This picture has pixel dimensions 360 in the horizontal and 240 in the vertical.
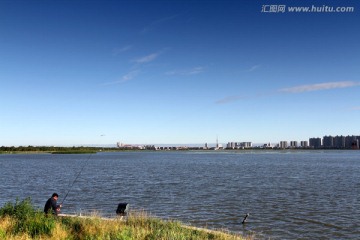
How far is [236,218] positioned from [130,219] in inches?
319

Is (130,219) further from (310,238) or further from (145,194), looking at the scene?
(145,194)

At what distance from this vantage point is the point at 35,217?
15766 mm

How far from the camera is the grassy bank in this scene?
43.7 ft

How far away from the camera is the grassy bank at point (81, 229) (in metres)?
13.3

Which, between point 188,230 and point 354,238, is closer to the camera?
point 188,230

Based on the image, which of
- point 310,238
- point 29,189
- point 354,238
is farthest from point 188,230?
point 29,189

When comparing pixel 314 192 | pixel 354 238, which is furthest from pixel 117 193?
pixel 354 238

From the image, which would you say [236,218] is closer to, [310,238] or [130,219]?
[310,238]

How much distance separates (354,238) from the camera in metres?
17.9

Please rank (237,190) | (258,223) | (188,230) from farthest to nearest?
(237,190)
(258,223)
(188,230)

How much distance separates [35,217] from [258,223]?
1239 centimetres

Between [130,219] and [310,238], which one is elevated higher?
[130,219]

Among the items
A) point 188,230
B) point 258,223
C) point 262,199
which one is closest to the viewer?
point 188,230

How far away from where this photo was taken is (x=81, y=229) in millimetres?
15039
